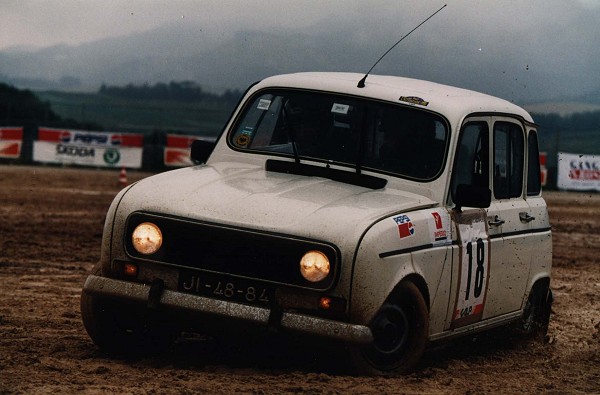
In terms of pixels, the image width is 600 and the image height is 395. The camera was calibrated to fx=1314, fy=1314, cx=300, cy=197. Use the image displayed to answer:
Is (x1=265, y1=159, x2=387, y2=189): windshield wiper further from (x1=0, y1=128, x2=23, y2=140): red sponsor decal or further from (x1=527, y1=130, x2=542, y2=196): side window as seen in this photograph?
(x1=0, y1=128, x2=23, y2=140): red sponsor decal

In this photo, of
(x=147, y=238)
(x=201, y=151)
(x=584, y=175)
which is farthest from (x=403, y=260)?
(x=584, y=175)

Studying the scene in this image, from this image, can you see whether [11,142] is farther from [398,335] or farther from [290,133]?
[398,335]

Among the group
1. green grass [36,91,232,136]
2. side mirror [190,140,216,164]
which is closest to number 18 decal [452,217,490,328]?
side mirror [190,140,216,164]

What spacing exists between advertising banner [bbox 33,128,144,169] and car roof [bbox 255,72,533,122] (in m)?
29.0

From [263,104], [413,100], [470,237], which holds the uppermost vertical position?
[413,100]

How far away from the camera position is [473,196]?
8.05 metres

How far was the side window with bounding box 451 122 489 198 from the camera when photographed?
27.6 ft

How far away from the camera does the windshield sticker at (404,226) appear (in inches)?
291

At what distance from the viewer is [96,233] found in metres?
17.5

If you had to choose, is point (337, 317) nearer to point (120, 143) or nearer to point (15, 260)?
point (15, 260)

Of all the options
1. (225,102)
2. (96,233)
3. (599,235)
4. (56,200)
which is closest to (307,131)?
(96,233)

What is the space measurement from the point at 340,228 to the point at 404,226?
524mm

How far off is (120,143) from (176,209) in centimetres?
3103

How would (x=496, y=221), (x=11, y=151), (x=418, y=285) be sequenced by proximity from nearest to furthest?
1. (x=418, y=285)
2. (x=496, y=221)
3. (x=11, y=151)
